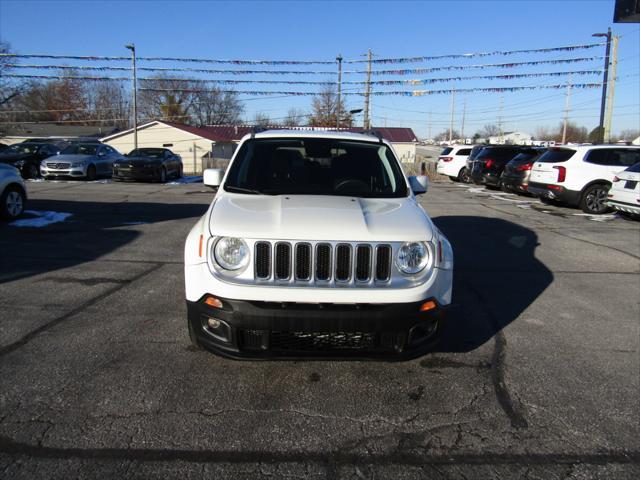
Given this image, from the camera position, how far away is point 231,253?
3.38m

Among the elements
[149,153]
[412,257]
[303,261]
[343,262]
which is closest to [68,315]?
[303,261]

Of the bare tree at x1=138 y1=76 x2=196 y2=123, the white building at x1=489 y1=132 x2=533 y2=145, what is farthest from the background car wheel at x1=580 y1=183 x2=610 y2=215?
the bare tree at x1=138 y1=76 x2=196 y2=123

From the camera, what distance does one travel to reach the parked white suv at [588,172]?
12.9 metres

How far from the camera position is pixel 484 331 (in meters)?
4.64

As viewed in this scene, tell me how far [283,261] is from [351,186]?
4.72ft

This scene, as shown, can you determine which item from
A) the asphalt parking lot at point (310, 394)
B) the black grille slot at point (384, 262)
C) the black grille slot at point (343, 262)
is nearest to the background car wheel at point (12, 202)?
the asphalt parking lot at point (310, 394)

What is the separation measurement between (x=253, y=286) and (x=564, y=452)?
201cm

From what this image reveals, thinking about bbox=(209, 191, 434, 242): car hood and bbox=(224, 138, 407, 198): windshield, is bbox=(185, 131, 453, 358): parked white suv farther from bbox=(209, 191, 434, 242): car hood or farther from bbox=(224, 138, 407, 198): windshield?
bbox=(224, 138, 407, 198): windshield

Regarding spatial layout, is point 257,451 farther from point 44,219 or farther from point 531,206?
point 531,206

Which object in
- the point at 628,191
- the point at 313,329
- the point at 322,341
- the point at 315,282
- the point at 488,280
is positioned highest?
the point at 628,191

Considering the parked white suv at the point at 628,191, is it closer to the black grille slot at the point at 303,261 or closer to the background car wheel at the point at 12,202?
the black grille slot at the point at 303,261

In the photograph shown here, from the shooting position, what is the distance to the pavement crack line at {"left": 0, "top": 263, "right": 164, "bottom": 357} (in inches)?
157

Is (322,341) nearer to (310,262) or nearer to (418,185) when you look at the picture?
(310,262)

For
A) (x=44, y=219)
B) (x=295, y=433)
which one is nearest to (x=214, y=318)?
(x=295, y=433)
